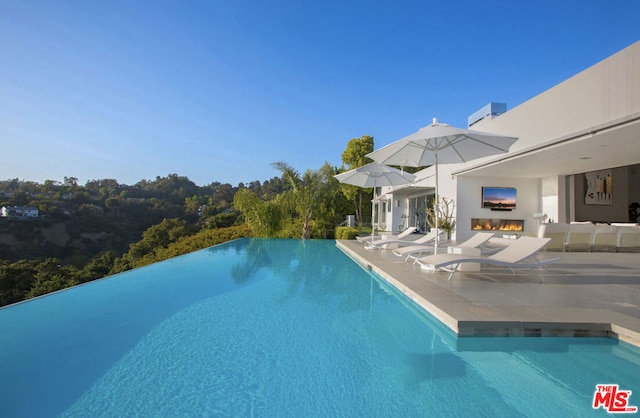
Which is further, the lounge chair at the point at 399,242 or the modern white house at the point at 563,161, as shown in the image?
the lounge chair at the point at 399,242

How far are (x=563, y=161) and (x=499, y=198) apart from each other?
14.6 ft

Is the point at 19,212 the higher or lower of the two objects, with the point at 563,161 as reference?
lower

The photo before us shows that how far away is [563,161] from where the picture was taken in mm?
10930

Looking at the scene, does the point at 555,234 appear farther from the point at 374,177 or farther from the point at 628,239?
the point at 374,177

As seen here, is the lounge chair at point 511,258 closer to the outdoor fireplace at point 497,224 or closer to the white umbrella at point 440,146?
the white umbrella at point 440,146

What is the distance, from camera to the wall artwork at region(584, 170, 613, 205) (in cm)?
1480

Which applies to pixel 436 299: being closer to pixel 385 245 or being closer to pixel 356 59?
pixel 385 245

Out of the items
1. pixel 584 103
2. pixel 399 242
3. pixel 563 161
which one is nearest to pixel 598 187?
pixel 563 161

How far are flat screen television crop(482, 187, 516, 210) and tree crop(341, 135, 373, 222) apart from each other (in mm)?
13798

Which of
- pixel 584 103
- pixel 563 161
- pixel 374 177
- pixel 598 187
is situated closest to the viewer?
pixel 584 103

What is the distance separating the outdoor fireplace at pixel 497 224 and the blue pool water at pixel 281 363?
1176cm

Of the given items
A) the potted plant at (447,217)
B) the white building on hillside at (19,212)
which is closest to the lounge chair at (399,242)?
the potted plant at (447,217)

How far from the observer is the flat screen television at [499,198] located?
1524 centimetres

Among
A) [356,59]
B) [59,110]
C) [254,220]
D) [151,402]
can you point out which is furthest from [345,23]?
[151,402]
